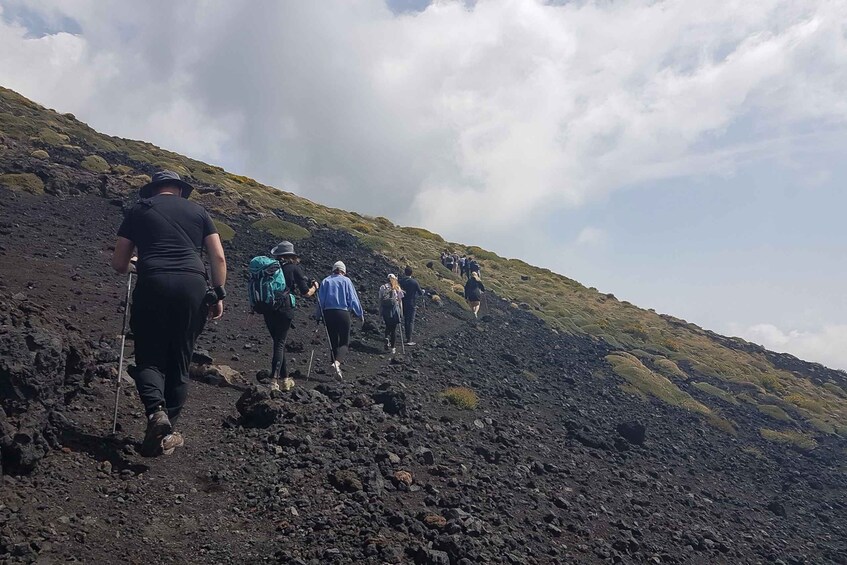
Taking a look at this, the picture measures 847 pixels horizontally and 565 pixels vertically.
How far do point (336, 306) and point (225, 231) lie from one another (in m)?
14.3

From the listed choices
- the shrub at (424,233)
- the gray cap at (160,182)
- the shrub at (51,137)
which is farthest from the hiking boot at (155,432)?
the shrub at (424,233)

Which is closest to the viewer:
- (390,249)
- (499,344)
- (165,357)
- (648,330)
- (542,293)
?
(165,357)

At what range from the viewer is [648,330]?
1609 inches

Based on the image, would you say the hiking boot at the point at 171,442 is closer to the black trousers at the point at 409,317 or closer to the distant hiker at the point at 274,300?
the distant hiker at the point at 274,300

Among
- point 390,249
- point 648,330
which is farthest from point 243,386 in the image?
point 648,330

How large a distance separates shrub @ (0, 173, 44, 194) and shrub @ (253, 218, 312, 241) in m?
8.23

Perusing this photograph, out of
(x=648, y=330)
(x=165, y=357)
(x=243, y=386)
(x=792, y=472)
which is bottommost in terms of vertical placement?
(x=792, y=472)

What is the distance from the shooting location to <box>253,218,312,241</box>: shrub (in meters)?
26.1

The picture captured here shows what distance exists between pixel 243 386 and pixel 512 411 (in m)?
6.45

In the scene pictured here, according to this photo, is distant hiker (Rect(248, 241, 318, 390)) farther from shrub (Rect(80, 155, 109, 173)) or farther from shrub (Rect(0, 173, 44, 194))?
shrub (Rect(80, 155, 109, 173))

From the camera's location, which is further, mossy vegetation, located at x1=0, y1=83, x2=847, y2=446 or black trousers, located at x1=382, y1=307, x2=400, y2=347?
mossy vegetation, located at x1=0, y1=83, x2=847, y2=446

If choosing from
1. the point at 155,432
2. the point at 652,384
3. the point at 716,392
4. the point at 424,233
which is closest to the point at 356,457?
the point at 155,432

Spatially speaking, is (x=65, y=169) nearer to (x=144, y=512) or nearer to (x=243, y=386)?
(x=243, y=386)

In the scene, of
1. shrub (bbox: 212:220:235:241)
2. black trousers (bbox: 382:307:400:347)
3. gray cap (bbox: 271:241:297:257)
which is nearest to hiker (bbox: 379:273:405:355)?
black trousers (bbox: 382:307:400:347)
